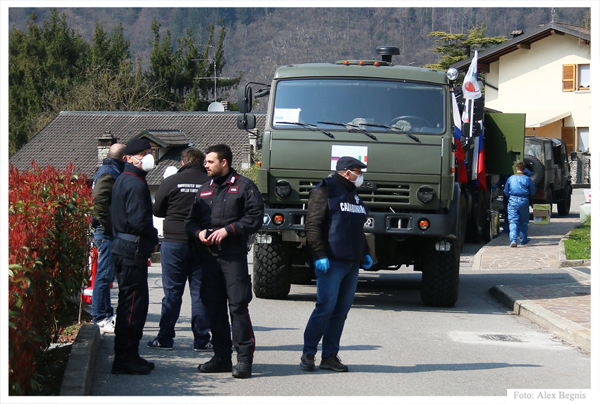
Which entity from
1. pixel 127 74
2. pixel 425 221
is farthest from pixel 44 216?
pixel 127 74

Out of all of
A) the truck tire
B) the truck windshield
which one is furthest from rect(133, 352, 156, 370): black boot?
the truck tire

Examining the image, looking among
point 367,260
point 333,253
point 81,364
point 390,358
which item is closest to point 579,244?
point 390,358

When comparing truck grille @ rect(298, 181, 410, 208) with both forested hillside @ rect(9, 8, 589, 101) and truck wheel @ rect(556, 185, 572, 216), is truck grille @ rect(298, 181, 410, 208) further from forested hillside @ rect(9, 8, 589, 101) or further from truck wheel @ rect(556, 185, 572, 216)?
forested hillside @ rect(9, 8, 589, 101)

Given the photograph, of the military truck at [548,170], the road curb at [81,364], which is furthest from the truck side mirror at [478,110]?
the military truck at [548,170]

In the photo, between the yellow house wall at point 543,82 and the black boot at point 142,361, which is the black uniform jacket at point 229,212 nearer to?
the black boot at point 142,361

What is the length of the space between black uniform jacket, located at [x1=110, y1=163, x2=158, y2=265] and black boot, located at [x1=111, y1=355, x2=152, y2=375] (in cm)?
79

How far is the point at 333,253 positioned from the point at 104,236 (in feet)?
9.12

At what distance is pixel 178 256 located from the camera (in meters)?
7.50

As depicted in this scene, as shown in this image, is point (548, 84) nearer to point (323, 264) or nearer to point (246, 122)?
point (246, 122)

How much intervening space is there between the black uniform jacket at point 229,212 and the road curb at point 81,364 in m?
1.25

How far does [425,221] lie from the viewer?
981cm

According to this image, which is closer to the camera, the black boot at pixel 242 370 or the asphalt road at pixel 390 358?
the asphalt road at pixel 390 358

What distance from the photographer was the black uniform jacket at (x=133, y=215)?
651 centimetres

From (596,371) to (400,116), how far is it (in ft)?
15.1
